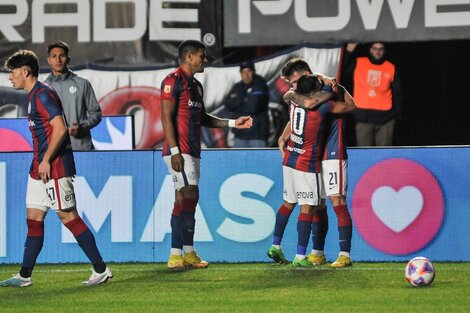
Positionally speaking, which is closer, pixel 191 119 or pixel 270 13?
pixel 191 119

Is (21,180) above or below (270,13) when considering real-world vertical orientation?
below

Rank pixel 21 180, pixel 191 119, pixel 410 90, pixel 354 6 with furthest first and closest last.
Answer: pixel 410 90, pixel 354 6, pixel 21 180, pixel 191 119

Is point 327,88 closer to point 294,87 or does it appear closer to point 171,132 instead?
point 294,87

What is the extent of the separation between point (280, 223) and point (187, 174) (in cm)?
98

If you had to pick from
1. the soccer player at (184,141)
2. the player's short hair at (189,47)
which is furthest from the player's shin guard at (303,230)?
the player's short hair at (189,47)

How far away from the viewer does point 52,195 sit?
10039 millimetres

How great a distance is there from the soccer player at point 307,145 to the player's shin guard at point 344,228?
9.4 inches

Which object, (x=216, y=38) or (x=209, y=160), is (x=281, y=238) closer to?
(x=209, y=160)

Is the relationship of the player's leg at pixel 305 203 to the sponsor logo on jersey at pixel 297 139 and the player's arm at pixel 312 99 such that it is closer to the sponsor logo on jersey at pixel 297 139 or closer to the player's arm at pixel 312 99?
the sponsor logo on jersey at pixel 297 139

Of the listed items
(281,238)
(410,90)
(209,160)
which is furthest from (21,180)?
(410,90)

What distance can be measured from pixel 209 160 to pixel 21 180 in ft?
5.80

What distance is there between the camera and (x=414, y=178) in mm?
11719

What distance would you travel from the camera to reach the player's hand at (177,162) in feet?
36.2

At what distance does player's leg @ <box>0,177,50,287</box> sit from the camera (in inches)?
397
